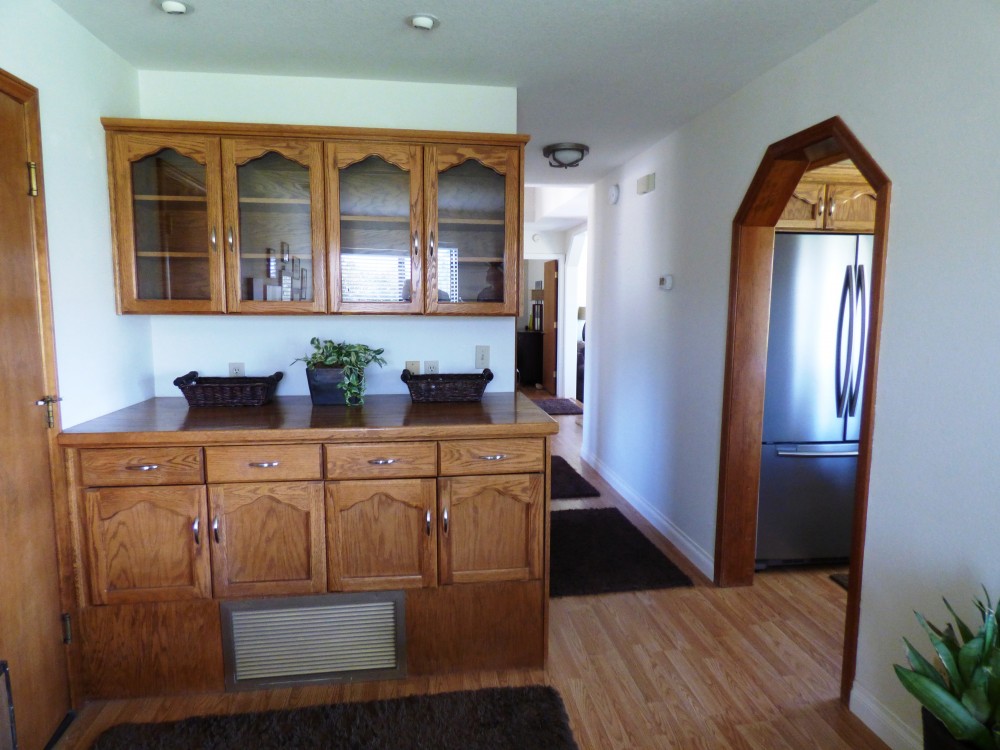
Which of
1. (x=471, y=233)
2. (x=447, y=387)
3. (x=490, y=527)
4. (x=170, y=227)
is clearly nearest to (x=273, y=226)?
(x=170, y=227)

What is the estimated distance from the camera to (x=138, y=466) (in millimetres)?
2031

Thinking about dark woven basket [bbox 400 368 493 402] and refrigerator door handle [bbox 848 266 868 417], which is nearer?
dark woven basket [bbox 400 368 493 402]

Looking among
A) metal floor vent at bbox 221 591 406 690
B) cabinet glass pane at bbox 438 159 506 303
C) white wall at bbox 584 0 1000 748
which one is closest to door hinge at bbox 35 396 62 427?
metal floor vent at bbox 221 591 406 690

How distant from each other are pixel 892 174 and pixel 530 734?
2.19 metres

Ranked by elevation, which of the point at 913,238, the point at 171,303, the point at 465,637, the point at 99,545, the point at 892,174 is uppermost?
the point at 892,174

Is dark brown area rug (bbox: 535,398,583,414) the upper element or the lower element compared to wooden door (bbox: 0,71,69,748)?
lower

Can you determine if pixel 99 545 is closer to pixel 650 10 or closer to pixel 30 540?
pixel 30 540

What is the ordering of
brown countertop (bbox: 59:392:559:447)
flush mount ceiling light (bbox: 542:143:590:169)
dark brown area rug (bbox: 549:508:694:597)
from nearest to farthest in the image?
brown countertop (bbox: 59:392:559:447)
dark brown area rug (bbox: 549:508:694:597)
flush mount ceiling light (bbox: 542:143:590:169)

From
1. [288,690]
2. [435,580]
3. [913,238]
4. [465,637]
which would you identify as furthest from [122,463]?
[913,238]

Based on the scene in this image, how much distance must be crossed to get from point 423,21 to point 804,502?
114 inches

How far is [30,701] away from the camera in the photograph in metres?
1.84

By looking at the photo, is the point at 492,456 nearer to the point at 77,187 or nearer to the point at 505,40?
the point at 505,40

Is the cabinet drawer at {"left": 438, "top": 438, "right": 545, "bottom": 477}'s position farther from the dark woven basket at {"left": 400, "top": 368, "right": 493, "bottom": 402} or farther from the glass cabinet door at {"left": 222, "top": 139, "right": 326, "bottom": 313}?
the glass cabinet door at {"left": 222, "top": 139, "right": 326, "bottom": 313}

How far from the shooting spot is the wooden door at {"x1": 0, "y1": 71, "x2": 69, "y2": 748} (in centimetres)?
174
